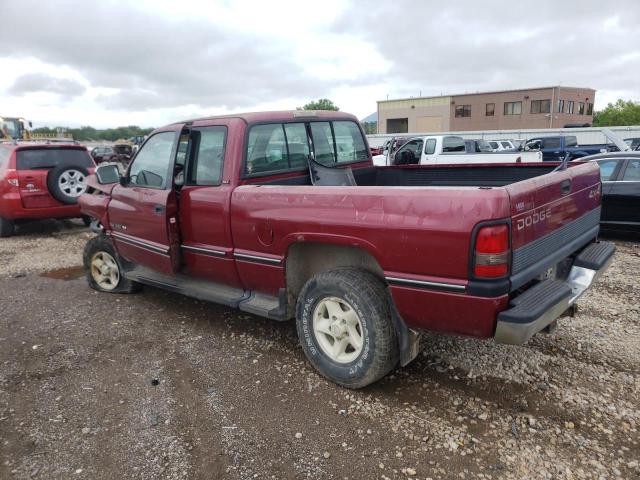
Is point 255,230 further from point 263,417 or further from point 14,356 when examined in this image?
point 14,356

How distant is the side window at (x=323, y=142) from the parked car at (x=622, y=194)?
5120 mm

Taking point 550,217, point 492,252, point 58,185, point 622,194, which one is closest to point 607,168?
point 622,194

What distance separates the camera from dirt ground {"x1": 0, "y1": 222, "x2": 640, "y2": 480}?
2.69 meters

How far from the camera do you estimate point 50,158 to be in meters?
8.76

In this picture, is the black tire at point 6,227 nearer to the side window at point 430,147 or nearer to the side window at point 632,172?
the side window at point 632,172

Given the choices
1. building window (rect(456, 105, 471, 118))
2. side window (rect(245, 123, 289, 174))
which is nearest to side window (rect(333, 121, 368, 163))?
side window (rect(245, 123, 289, 174))

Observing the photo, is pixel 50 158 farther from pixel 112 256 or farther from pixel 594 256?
pixel 594 256

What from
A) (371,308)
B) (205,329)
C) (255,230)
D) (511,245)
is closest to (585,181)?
(511,245)

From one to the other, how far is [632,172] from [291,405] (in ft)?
22.7

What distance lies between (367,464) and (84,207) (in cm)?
449

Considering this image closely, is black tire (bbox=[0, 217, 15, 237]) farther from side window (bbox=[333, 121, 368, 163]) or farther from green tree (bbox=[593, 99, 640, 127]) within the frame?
green tree (bbox=[593, 99, 640, 127])

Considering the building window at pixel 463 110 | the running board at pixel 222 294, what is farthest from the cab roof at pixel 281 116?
the building window at pixel 463 110

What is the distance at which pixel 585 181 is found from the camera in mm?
3641

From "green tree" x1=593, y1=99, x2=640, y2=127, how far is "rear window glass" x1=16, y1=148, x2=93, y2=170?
58.7 metres
